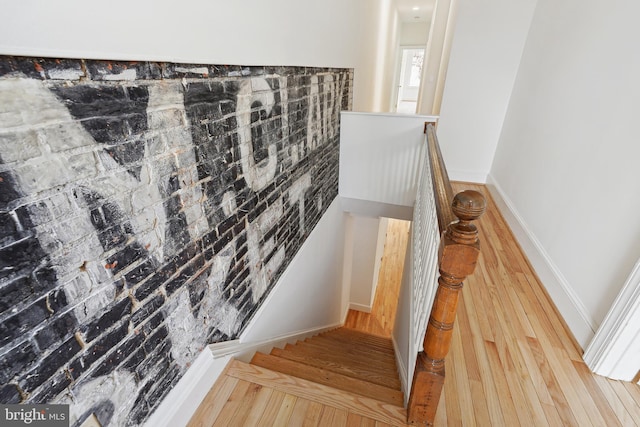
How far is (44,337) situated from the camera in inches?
29.1

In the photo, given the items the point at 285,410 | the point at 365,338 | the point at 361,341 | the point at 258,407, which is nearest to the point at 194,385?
the point at 258,407

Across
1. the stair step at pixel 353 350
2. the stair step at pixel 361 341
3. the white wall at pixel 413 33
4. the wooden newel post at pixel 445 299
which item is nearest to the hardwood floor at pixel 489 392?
the wooden newel post at pixel 445 299

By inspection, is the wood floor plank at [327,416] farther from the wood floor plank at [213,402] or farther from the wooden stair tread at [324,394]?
A: the wood floor plank at [213,402]

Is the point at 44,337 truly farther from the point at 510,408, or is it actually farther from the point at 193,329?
the point at 510,408

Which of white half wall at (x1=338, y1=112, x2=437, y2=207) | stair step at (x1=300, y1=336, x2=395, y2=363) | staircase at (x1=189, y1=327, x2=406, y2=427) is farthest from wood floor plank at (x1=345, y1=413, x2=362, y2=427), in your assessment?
white half wall at (x1=338, y1=112, x2=437, y2=207)

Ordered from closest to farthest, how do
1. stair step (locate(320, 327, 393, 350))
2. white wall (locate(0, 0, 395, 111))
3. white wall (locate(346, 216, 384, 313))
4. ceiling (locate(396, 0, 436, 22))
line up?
white wall (locate(0, 0, 395, 111)) < stair step (locate(320, 327, 393, 350)) < white wall (locate(346, 216, 384, 313)) < ceiling (locate(396, 0, 436, 22))

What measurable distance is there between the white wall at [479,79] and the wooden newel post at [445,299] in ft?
9.60

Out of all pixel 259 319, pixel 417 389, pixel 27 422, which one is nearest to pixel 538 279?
pixel 417 389

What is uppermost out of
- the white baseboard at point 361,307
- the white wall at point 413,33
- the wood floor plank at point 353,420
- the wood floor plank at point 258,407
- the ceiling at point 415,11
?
the ceiling at point 415,11

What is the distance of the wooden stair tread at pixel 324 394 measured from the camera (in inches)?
49.9

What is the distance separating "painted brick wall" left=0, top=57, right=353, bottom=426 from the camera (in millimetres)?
670

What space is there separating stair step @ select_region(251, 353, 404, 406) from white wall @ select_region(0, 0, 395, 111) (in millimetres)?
1639

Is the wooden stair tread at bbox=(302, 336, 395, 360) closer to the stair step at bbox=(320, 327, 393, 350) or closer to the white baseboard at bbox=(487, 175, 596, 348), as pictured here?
the stair step at bbox=(320, 327, 393, 350)

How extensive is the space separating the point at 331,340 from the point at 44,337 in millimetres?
2881
